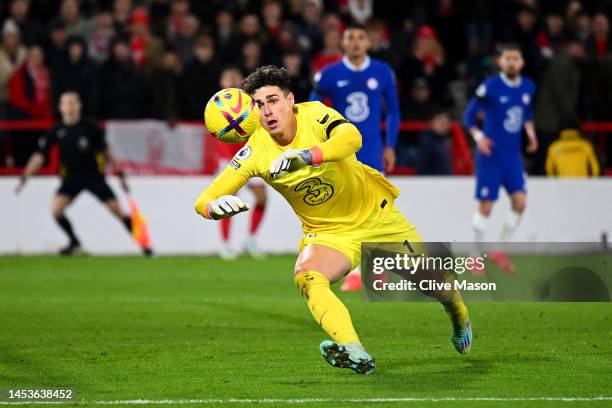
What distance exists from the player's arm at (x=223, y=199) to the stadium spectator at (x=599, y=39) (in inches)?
503

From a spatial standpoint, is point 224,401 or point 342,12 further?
point 342,12

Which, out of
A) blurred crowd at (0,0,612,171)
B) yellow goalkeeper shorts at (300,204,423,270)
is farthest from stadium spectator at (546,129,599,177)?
yellow goalkeeper shorts at (300,204,423,270)

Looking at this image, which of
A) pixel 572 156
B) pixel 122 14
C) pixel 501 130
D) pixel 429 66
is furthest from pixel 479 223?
pixel 122 14

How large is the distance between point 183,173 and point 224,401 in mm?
11084

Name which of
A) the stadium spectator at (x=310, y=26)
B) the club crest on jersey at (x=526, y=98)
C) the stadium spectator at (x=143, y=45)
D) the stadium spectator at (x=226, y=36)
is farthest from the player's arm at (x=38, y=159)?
the club crest on jersey at (x=526, y=98)

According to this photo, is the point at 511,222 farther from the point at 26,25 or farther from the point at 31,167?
the point at 26,25

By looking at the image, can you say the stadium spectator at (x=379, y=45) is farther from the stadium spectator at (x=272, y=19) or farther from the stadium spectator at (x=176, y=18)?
the stadium spectator at (x=176, y=18)

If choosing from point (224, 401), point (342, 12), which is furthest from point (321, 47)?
point (224, 401)

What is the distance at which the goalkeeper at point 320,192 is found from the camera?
7430 millimetres

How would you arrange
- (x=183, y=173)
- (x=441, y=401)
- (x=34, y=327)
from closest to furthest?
(x=441, y=401)
(x=34, y=327)
(x=183, y=173)

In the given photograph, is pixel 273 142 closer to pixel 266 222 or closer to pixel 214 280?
pixel 214 280

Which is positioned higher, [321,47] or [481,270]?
[321,47]

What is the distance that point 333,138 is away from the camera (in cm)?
762

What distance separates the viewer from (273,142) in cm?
800
